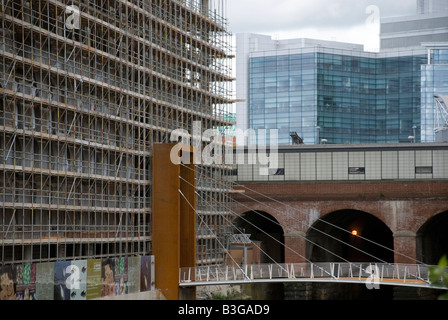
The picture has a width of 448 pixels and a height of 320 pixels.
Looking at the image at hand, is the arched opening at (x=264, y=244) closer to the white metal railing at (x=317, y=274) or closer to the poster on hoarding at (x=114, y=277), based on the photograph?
the white metal railing at (x=317, y=274)

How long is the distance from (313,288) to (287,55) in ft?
301

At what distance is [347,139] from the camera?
474ft

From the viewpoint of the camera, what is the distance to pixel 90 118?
139 ft

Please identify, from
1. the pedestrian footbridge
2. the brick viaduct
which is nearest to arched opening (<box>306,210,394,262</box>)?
the brick viaduct

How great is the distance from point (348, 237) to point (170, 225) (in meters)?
29.4

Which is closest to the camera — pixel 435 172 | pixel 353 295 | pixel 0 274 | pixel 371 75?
pixel 0 274

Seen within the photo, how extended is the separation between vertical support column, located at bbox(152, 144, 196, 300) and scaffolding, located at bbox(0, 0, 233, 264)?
1.12 meters

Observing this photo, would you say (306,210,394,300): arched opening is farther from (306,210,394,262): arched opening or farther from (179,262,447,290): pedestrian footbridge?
(179,262,447,290): pedestrian footbridge

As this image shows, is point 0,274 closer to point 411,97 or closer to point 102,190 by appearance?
point 102,190

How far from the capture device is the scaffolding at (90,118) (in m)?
36.9

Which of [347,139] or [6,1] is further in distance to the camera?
[347,139]

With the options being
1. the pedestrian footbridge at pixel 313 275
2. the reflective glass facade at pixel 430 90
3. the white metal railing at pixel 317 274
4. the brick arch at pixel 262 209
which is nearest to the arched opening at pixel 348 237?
the brick arch at pixel 262 209

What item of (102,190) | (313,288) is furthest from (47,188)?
(313,288)

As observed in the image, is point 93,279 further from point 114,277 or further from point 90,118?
point 90,118
